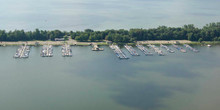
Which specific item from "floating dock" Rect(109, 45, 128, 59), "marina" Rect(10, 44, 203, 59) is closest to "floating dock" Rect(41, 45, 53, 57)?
"marina" Rect(10, 44, 203, 59)

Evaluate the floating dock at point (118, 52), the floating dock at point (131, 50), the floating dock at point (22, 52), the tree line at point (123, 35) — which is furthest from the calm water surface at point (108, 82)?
the tree line at point (123, 35)

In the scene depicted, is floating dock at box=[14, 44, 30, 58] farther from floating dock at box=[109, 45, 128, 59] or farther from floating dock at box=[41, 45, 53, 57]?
floating dock at box=[109, 45, 128, 59]

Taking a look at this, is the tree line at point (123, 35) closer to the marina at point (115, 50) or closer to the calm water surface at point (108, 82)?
the marina at point (115, 50)

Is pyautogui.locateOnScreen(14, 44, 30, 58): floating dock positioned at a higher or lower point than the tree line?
lower

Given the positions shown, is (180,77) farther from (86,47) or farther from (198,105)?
(86,47)

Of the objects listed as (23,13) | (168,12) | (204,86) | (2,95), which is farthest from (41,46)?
(168,12)

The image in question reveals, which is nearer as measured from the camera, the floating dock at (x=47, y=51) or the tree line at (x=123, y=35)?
the floating dock at (x=47, y=51)
